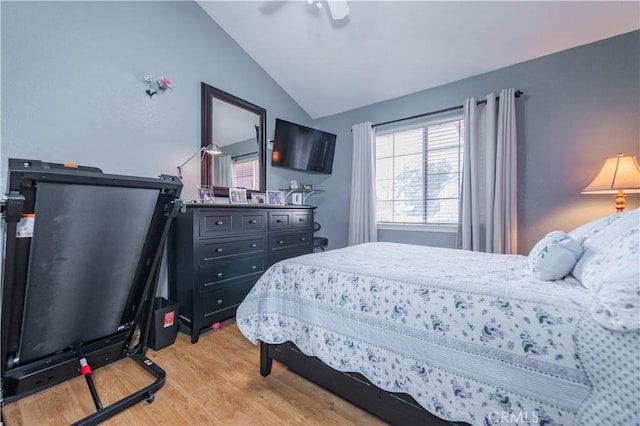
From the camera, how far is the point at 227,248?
2.33 metres

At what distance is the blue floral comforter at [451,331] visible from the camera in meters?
0.80

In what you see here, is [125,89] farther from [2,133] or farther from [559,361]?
[559,361]

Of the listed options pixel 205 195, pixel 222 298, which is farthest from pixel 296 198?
pixel 222 298

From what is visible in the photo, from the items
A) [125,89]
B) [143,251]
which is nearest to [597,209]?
[143,251]

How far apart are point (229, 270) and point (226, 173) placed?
1116 millimetres

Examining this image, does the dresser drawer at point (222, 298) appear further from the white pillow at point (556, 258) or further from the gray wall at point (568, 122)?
the gray wall at point (568, 122)

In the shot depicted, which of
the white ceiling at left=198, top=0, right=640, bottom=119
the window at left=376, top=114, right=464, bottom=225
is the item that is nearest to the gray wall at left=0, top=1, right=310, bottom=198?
the white ceiling at left=198, top=0, right=640, bottom=119

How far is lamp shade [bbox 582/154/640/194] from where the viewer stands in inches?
76.9

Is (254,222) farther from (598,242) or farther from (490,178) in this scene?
(490,178)

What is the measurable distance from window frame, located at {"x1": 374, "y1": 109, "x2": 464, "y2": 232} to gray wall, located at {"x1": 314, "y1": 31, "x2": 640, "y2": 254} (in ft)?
0.66

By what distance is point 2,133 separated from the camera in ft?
5.41

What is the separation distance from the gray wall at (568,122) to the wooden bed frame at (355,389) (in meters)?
2.36

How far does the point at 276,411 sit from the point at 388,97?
11.5ft

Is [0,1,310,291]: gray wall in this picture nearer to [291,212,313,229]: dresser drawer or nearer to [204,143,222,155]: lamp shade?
[204,143,222,155]: lamp shade
